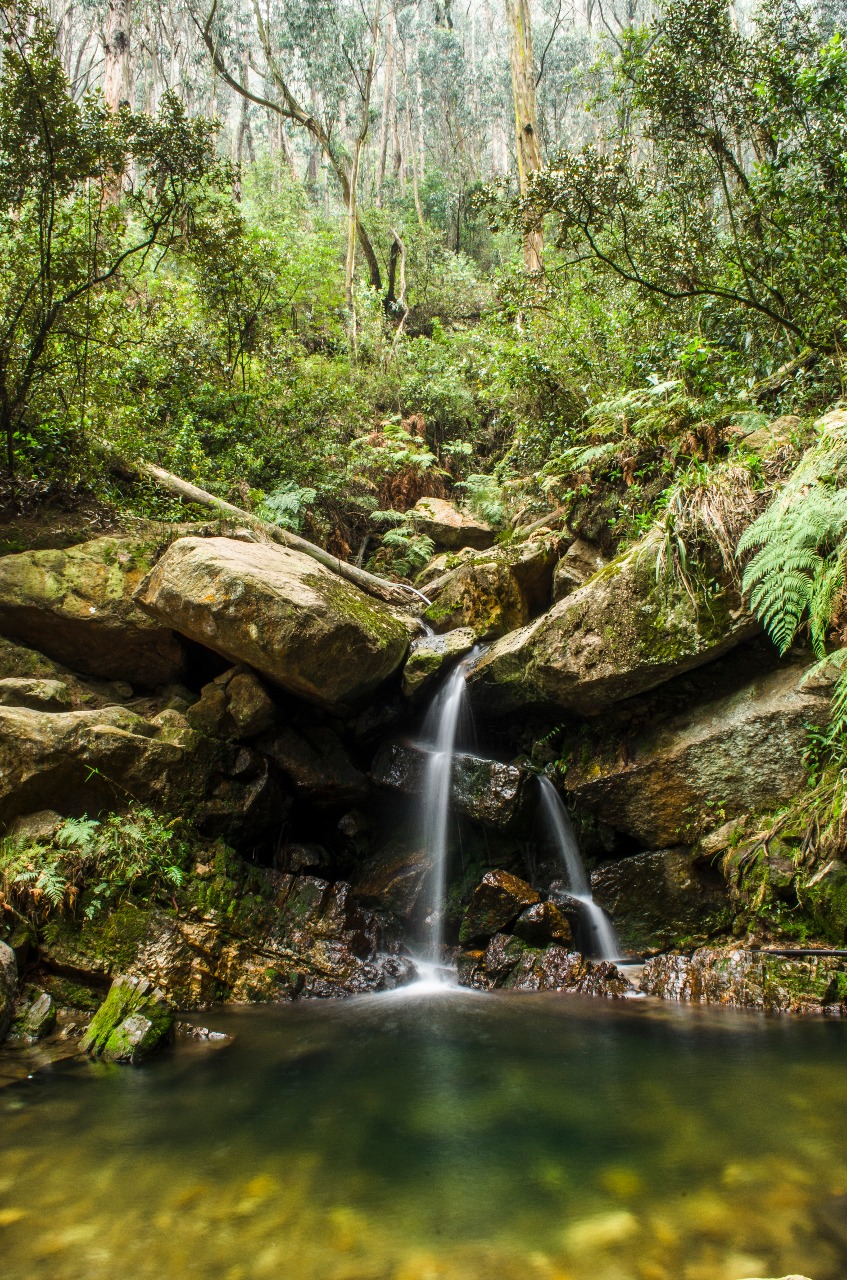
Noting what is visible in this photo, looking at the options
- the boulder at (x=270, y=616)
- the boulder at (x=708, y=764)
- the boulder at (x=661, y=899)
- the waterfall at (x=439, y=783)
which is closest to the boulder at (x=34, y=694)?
the boulder at (x=270, y=616)

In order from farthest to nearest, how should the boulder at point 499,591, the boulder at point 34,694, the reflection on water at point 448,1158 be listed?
the boulder at point 499,591, the boulder at point 34,694, the reflection on water at point 448,1158

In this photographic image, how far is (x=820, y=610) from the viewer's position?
16.1 ft

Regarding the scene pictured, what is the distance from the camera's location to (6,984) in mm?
4742

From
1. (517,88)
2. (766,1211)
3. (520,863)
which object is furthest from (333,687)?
(517,88)

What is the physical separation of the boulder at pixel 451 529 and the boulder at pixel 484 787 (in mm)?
5517

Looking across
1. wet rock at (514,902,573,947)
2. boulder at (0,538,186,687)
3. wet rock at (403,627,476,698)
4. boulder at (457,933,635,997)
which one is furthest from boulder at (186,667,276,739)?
wet rock at (514,902,573,947)

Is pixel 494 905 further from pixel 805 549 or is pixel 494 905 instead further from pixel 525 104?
pixel 525 104

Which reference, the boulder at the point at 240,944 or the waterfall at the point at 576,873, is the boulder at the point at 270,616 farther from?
the waterfall at the point at 576,873

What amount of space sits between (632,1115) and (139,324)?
11.1 meters

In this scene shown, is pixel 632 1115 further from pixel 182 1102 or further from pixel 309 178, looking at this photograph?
pixel 309 178

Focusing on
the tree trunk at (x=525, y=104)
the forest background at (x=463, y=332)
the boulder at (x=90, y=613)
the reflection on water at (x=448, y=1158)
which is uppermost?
the tree trunk at (x=525, y=104)

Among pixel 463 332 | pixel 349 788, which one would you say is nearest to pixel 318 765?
pixel 349 788

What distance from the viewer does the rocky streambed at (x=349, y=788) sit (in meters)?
5.45

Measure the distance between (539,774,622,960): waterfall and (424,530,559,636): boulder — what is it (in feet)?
7.23
